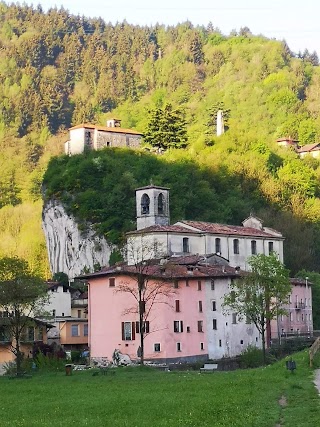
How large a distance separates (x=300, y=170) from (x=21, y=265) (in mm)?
71433

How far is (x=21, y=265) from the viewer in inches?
2862

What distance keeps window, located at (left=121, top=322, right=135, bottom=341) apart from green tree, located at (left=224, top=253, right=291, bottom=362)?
24.5ft

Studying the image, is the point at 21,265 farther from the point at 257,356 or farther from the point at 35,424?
the point at 35,424

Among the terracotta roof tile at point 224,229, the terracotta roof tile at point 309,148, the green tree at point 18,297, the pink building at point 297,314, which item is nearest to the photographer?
the green tree at point 18,297

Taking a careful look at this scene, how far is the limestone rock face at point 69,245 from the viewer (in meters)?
105

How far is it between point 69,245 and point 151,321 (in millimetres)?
39709

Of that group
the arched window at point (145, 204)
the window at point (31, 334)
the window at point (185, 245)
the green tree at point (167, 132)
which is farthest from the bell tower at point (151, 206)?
the green tree at point (167, 132)

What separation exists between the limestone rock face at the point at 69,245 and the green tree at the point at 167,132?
2746 centimetres

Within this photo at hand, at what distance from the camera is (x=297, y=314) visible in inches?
3546

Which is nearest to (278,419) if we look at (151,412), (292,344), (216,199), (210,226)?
(151,412)

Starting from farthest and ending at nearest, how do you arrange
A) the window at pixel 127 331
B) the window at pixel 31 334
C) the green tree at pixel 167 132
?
1. the green tree at pixel 167 132
2. the window at pixel 31 334
3. the window at pixel 127 331

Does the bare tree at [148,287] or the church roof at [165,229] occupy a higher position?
the church roof at [165,229]

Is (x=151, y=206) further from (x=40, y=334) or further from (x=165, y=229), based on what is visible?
(x=40, y=334)

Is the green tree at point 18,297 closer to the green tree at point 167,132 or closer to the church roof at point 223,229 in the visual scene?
the church roof at point 223,229
